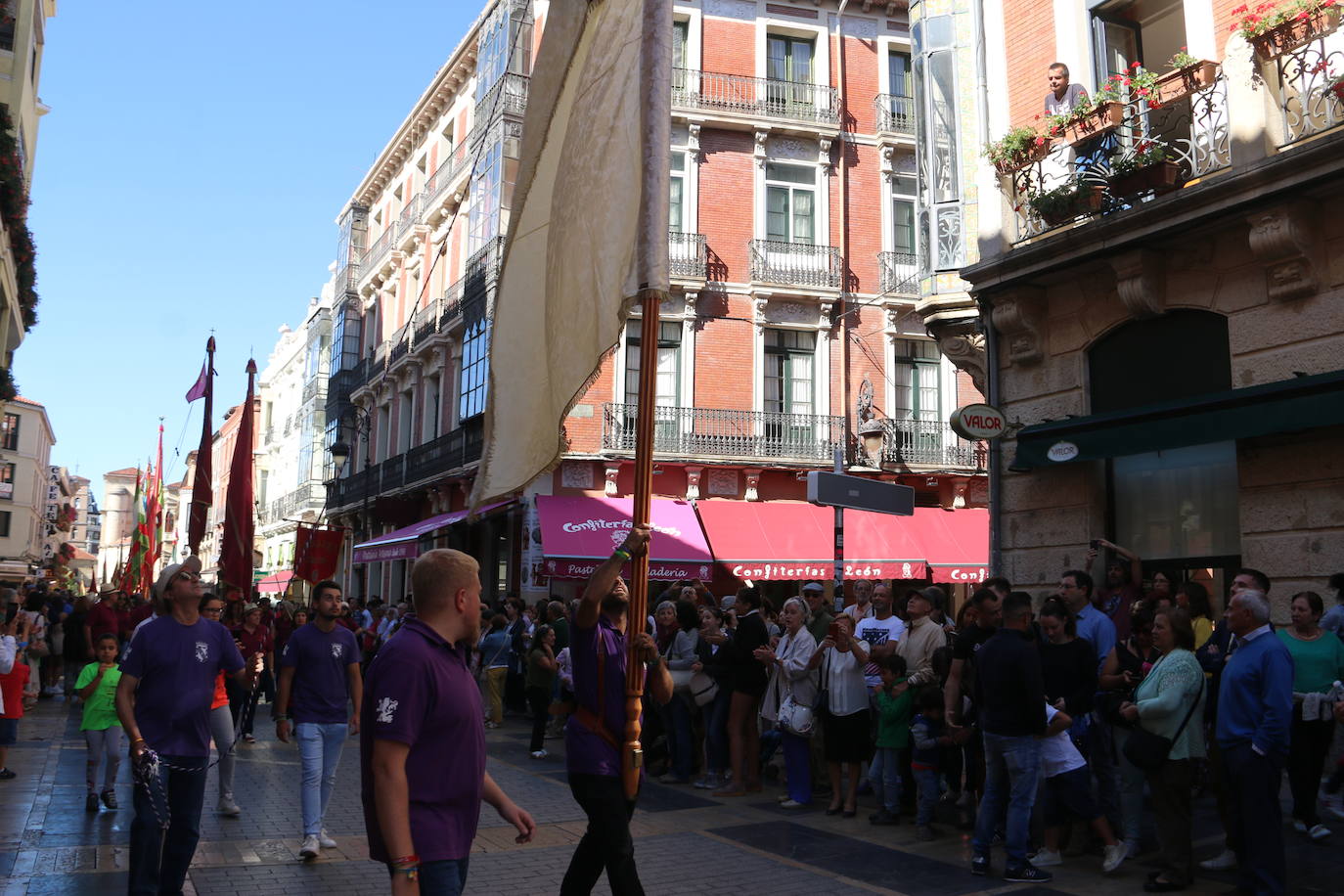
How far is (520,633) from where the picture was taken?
56.5ft

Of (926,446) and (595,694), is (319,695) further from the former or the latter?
(926,446)

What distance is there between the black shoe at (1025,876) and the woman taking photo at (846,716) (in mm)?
2337

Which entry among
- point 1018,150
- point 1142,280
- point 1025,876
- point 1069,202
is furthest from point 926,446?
point 1025,876

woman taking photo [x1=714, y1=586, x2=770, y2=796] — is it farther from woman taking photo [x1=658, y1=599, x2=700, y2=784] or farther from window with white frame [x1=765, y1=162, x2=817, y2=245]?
window with white frame [x1=765, y1=162, x2=817, y2=245]

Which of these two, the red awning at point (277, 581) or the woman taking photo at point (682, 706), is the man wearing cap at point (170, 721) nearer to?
the woman taking photo at point (682, 706)

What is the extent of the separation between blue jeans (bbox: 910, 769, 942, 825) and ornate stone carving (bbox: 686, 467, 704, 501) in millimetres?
16254

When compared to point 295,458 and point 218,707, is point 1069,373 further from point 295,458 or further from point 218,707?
point 295,458

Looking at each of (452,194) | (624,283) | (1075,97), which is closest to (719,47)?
(452,194)

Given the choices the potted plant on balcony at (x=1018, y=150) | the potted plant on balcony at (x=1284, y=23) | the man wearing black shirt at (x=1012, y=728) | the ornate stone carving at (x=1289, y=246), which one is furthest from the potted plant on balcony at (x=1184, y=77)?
the man wearing black shirt at (x=1012, y=728)

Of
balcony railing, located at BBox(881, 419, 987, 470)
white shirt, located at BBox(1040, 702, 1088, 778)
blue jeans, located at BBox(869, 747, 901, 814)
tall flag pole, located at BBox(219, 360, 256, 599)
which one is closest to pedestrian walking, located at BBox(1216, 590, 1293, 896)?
white shirt, located at BBox(1040, 702, 1088, 778)

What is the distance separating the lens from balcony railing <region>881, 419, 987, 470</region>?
25766mm

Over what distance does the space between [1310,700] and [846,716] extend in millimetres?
3494

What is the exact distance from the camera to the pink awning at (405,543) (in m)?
27.1

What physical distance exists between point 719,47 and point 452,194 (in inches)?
364
